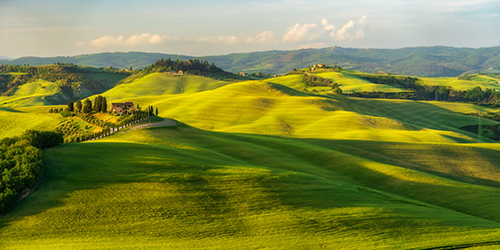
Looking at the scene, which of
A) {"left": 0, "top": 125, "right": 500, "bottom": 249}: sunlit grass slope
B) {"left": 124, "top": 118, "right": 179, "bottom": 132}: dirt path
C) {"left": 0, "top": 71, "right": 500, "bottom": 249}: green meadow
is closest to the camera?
{"left": 0, "top": 125, "right": 500, "bottom": 249}: sunlit grass slope

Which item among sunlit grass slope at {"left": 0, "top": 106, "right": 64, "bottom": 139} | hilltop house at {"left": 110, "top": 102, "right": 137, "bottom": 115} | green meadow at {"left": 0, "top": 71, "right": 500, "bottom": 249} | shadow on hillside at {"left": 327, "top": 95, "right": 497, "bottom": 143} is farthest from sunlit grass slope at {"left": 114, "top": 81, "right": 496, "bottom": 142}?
sunlit grass slope at {"left": 0, "top": 106, "right": 64, "bottom": 139}

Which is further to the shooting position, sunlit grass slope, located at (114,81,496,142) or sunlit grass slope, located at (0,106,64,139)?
sunlit grass slope, located at (114,81,496,142)

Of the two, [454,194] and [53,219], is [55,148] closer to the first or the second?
[53,219]

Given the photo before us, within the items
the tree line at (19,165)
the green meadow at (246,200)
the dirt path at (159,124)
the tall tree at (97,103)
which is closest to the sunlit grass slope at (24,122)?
the tall tree at (97,103)

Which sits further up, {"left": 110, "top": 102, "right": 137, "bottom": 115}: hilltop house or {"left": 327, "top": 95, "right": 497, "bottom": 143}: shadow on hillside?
{"left": 110, "top": 102, "right": 137, "bottom": 115}: hilltop house

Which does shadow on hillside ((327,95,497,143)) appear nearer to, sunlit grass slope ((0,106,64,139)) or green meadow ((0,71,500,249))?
green meadow ((0,71,500,249))

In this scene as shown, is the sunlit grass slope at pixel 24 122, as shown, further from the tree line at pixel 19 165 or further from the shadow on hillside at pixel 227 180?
the shadow on hillside at pixel 227 180
